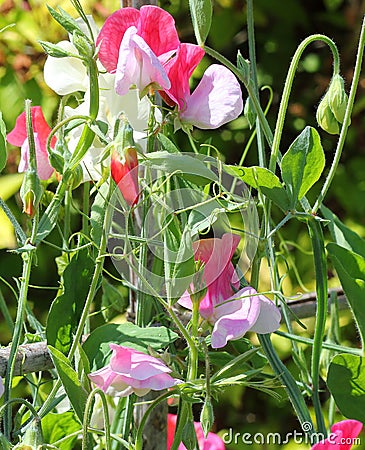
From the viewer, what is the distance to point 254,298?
0.51m

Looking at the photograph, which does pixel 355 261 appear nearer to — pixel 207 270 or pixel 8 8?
pixel 207 270

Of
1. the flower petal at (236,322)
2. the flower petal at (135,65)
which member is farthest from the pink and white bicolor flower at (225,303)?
the flower petal at (135,65)

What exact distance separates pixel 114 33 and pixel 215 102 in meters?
0.08

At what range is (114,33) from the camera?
523 millimetres

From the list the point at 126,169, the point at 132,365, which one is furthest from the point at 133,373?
the point at 126,169

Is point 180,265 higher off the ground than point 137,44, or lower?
lower

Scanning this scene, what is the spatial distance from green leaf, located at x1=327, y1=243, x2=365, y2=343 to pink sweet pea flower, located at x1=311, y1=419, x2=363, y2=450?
0.21 feet

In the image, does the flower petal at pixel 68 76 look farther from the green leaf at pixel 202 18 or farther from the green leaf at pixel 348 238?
the green leaf at pixel 348 238

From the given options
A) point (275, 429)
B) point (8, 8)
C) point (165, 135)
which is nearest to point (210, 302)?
point (165, 135)

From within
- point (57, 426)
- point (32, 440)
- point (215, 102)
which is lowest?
point (57, 426)

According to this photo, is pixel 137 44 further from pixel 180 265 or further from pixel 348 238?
pixel 348 238

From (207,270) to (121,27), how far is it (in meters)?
0.16

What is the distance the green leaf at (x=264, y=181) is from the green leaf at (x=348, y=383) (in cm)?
10

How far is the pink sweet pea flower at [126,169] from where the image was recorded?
0.45 metres
